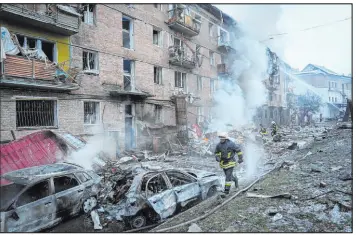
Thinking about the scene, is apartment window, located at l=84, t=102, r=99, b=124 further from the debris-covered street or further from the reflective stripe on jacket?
the reflective stripe on jacket

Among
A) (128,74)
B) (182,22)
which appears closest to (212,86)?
(182,22)

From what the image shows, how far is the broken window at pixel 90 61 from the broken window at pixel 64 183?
23.1 feet

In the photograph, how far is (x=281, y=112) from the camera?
17031 mm

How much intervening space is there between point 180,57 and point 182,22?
2182 millimetres

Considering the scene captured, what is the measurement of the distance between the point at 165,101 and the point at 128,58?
3.33 metres

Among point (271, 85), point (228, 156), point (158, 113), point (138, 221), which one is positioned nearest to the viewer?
point (138, 221)

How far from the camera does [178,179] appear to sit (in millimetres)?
6121

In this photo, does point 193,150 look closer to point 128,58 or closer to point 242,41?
point 128,58

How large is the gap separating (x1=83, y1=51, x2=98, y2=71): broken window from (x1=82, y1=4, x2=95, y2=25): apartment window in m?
1.49

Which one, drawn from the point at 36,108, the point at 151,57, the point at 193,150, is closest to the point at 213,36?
the point at 151,57

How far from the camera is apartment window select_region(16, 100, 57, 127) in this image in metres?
8.29

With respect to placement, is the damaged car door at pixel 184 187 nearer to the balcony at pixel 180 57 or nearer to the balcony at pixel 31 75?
the balcony at pixel 31 75

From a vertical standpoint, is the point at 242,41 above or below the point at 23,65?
above

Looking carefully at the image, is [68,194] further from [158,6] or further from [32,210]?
[158,6]
